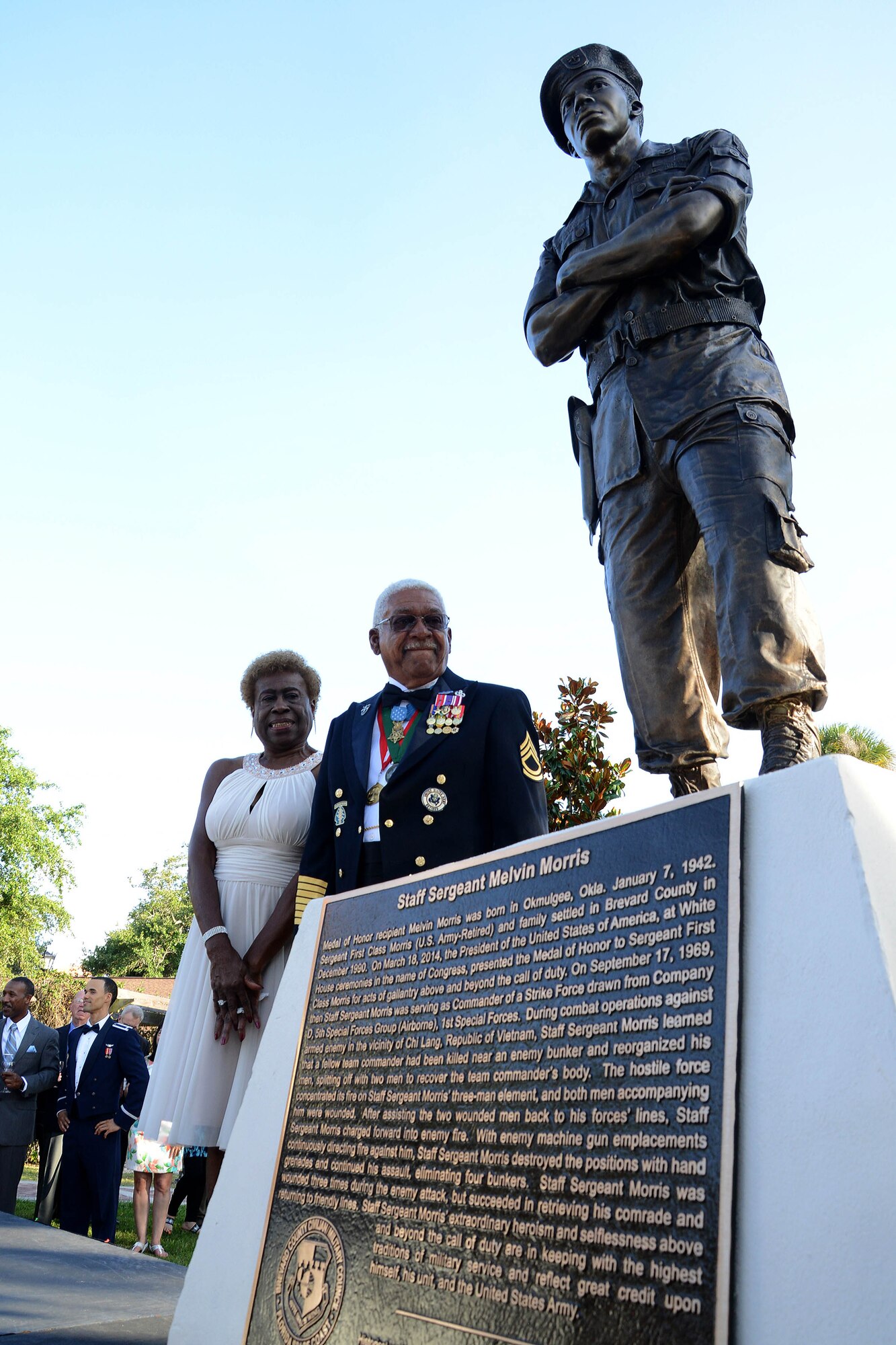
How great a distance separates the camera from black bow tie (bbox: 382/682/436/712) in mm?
3375

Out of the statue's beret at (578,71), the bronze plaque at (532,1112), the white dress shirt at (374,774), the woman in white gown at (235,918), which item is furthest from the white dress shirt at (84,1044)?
the statue's beret at (578,71)

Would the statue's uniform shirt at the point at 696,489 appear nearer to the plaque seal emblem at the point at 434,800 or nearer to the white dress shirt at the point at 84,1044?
the plaque seal emblem at the point at 434,800

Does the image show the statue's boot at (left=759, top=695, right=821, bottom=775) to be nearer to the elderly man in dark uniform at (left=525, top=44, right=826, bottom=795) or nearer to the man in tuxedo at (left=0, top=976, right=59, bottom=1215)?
the elderly man in dark uniform at (left=525, top=44, right=826, bottom=795)

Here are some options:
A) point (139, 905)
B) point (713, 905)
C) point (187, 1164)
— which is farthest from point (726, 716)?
point (139, 905)

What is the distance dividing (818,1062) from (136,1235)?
853 cm

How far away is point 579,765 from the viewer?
6.11m

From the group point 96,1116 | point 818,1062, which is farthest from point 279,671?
point 96,1116

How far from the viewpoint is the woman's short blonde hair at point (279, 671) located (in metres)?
4.11

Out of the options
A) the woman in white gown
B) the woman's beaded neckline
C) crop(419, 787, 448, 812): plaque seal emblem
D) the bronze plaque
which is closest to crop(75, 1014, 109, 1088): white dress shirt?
the woman in white gown

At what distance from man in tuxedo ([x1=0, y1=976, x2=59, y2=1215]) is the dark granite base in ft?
14.0

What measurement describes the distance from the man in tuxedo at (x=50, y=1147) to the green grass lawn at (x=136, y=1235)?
196 mm

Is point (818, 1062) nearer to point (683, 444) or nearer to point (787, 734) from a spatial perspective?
point (787, 734)

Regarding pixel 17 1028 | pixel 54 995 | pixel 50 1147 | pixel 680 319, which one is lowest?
pixel 50 1147

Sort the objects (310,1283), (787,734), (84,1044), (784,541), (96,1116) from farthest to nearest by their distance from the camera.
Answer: (84,1044)
(96,1116)
(784,541)
(787,734)
(310,1283)
